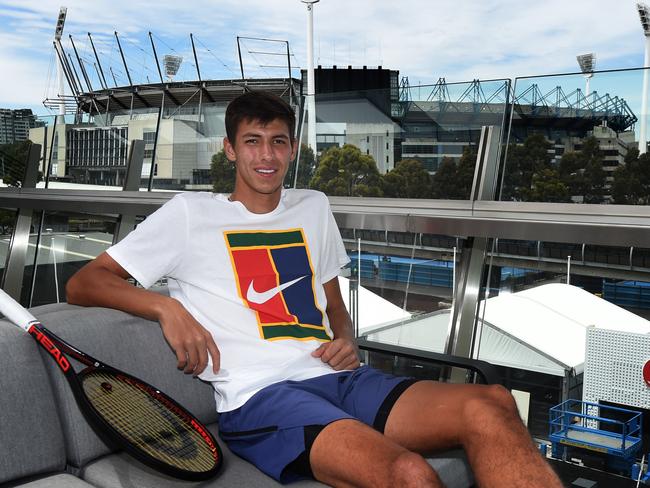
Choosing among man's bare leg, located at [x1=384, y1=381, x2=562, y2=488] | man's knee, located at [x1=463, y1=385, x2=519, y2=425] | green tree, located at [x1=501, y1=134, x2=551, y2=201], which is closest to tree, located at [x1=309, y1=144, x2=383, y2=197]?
green tree, located at [x1=501, y1=134, x2=551, y2=201]

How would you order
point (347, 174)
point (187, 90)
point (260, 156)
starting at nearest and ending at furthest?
point (260, 156)
point (347, 174)
point (187, 90)

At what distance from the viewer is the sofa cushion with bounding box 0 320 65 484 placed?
171 cm

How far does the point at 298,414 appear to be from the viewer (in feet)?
5.86

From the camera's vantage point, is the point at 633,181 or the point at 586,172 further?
the point at 586,172

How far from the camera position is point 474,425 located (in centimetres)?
172

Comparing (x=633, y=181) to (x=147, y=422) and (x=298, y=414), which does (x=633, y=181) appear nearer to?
(x=298, y=414)

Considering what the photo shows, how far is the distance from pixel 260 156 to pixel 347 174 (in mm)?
1967

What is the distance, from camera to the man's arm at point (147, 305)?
1.92 metres

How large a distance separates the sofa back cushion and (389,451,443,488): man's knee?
0.81 meters

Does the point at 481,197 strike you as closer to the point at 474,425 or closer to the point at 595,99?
the point at 595,99

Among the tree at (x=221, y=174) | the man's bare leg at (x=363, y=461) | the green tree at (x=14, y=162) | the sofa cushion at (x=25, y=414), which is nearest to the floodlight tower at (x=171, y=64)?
the green tree at (x=14, y=162)

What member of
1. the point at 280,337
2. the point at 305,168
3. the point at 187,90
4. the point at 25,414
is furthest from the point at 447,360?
the point at 187,90

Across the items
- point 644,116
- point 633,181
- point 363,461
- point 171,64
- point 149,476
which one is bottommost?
point 149,476

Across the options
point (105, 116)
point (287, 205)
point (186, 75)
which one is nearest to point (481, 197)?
point (287, 205)
